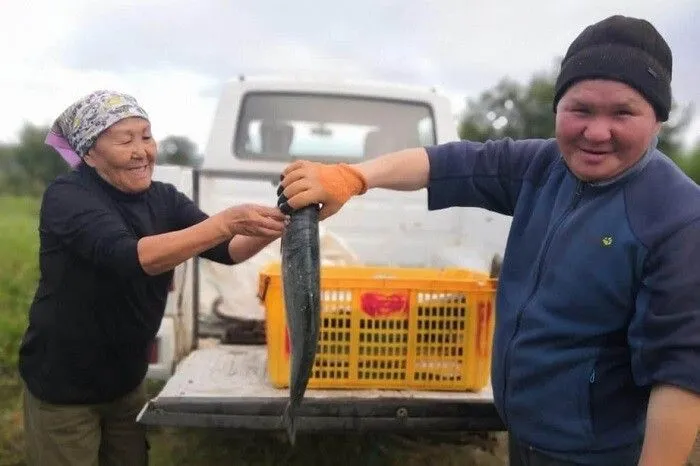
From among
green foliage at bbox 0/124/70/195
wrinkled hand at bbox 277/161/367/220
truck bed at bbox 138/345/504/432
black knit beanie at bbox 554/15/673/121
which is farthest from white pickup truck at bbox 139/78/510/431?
green foliage at bbox 0/124/70/195

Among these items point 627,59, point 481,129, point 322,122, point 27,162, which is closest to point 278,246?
point 322,122

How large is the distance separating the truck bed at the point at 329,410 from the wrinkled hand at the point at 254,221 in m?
0.92

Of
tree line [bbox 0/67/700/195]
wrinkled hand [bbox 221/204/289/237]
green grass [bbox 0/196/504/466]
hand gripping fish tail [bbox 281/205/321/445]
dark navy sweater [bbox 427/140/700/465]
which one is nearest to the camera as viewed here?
dark navy sweater [bbox 427/140/700/465]

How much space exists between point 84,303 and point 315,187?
112 centimetres

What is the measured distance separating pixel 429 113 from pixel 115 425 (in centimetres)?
339

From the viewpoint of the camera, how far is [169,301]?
328 centimetres

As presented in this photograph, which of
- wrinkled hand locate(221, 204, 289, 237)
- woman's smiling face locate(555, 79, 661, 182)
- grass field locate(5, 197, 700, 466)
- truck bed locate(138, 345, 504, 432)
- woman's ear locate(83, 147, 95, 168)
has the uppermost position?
woman's smiling face locate(555, 79, 661, 182)

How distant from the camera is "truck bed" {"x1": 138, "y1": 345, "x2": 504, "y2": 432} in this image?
281 centimetres

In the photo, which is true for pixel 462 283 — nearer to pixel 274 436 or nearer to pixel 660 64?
pixel 660 64

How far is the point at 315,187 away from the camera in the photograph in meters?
2.02

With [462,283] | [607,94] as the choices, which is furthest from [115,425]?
[607,94]

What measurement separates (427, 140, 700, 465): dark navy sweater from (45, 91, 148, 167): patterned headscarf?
1505mm

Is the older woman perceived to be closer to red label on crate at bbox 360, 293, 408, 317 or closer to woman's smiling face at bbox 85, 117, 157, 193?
woman's smiling face at bbox 85, 117, 157, 193

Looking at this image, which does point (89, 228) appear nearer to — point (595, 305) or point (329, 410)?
point (329, 410)
